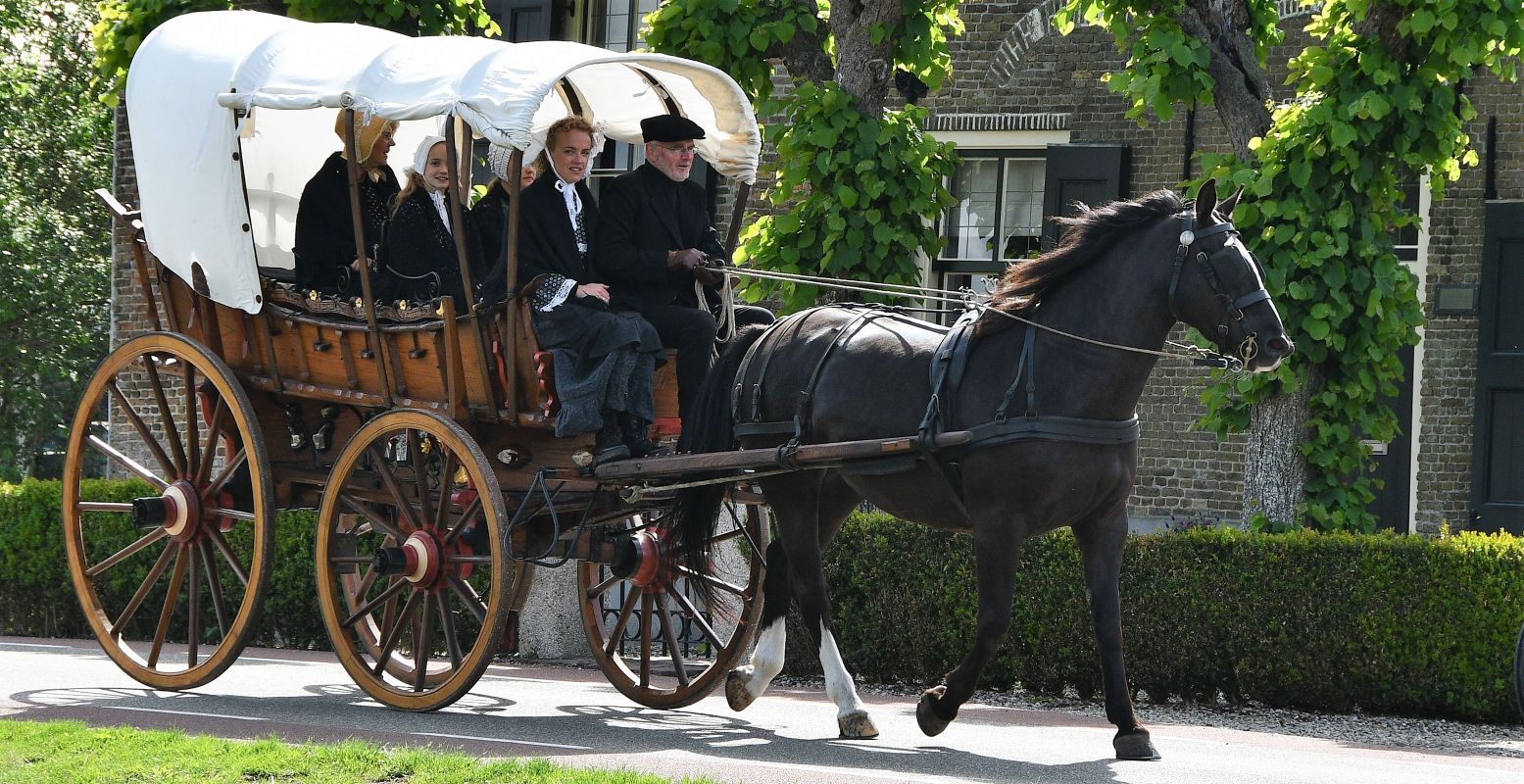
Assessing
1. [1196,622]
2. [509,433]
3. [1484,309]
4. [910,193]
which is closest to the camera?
[509,433]

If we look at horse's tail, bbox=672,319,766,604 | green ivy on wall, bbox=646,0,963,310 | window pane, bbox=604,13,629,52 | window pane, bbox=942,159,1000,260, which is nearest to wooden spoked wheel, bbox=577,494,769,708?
horse's tail, bbox=672,319,766,604

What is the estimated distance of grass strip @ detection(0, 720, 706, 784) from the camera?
577cm

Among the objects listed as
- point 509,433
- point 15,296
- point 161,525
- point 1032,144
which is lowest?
point 161,525

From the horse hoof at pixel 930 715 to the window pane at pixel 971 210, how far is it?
927cm

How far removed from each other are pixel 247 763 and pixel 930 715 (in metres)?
2.64

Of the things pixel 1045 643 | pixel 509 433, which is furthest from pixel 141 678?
pixel 1045 643

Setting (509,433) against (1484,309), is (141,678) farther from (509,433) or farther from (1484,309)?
(1484,309)

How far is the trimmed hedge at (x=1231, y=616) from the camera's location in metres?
9.19

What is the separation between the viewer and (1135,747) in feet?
22.4

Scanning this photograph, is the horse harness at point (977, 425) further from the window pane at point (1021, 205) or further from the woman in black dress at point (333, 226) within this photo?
the window pane at point (1021, 205)

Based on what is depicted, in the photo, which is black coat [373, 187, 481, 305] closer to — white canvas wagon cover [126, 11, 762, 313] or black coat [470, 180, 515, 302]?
black coat [470, 180, 515, 302]

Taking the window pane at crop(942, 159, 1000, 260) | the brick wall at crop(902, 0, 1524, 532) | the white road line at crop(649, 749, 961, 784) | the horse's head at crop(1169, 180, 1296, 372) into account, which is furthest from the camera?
the window pane at crop(942, 159, 1000, 260)

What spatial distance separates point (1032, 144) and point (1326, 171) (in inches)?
220

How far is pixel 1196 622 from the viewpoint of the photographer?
952 cm
